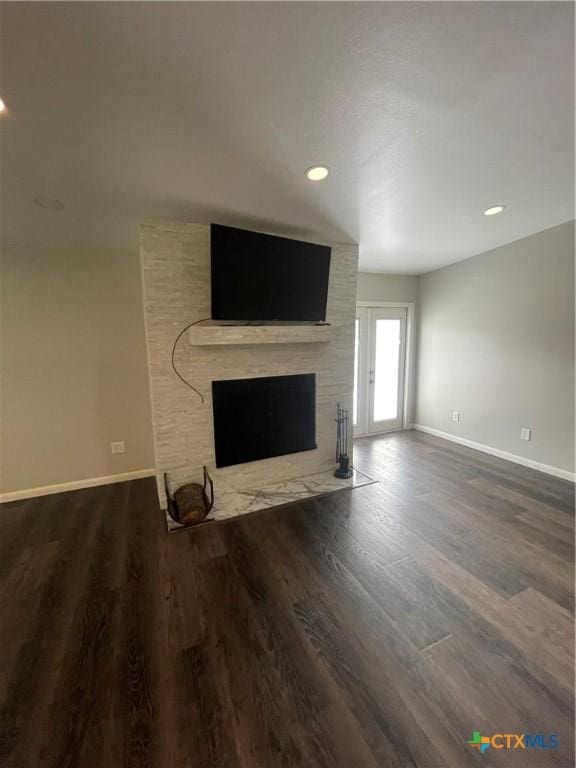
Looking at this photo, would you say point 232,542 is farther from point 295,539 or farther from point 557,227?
point 557,227

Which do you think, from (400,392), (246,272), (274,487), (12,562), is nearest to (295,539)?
(274,487)

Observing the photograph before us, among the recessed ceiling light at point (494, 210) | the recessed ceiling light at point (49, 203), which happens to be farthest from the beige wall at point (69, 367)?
the recessed ceiling light at point (494, 210)

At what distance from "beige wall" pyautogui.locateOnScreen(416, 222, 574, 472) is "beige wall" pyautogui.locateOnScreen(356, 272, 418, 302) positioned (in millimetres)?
195

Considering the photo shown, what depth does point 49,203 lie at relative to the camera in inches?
87.6

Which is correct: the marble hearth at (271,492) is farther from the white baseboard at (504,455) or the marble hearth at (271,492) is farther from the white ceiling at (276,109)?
the white ceiling at (276,109)

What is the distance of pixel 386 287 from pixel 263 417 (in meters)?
3.14

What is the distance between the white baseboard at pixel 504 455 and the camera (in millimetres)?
3382

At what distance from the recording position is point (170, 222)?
8.45 ft

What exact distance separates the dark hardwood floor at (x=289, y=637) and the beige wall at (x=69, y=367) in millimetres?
623

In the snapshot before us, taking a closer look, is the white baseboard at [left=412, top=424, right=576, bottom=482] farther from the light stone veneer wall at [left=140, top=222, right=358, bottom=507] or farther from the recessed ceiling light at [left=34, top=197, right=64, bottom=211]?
the recessed ceiling light at [left=34, top=197, right=64, bottom=211]
